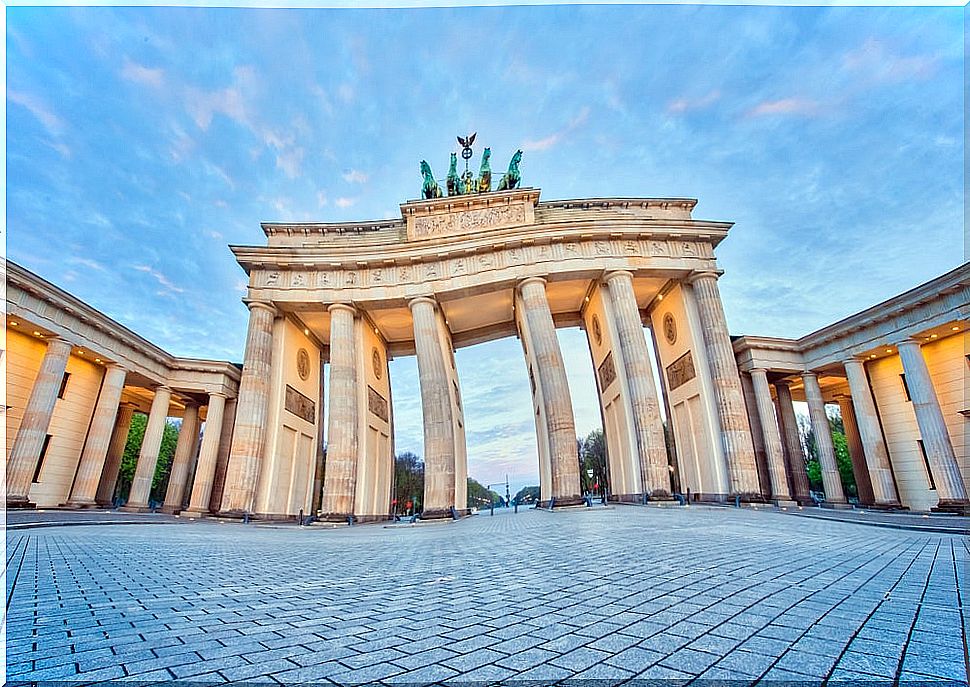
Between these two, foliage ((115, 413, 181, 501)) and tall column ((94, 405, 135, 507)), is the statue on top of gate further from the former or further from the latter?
foliage ((115, 413, 181, 501))

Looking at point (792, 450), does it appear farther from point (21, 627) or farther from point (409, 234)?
point (21, 627)

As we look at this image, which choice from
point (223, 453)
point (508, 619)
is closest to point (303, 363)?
point (223, 453)

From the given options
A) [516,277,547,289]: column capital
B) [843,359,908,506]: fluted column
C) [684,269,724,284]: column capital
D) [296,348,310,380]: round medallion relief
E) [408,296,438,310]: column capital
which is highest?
[684,269,724,284]: column capital

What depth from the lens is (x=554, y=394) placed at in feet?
64.8

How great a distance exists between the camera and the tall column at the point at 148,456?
24.8 m

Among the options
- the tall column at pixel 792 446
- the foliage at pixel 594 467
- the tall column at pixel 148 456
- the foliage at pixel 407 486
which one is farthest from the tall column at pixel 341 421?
the foliage at pixel 594 467

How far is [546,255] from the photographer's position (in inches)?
877

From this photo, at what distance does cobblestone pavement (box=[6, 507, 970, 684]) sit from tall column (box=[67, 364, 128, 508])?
2265 cm

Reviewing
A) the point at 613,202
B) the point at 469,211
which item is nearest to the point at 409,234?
the point at 469,211

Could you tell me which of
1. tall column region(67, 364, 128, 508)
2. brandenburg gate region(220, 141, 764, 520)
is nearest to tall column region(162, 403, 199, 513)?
tall column region(67, 364, 128, 508)

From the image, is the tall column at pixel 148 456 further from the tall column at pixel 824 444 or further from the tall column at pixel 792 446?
the tall column at pixel 824 444

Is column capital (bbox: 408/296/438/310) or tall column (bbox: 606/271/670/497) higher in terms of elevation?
column capital (bbox: 408/296/438/310)

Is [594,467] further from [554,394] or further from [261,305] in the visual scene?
[261,305]

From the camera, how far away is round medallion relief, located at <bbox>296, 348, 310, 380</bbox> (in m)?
25.5
